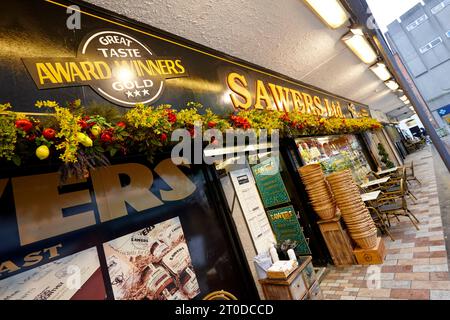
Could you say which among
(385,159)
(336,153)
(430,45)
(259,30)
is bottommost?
(385,159)

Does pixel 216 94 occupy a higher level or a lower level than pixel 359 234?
higher

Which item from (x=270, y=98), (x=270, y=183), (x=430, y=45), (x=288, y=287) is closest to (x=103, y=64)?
(x=270, y=183)

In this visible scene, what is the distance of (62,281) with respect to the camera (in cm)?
201

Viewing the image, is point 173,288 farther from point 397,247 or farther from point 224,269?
point 397,247

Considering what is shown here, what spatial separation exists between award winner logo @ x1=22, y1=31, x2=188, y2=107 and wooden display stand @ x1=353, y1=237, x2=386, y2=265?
412 centimetres


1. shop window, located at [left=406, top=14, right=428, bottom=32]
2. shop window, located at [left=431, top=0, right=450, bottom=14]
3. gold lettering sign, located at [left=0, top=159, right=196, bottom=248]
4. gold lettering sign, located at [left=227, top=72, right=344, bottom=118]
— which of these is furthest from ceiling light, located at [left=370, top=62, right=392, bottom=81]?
shop window, located at [left=406, top=14, right=428, bottom=32]

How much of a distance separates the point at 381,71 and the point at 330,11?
5.71m

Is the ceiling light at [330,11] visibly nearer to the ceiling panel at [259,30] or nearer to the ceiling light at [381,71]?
the ceiling panel at [259,30]

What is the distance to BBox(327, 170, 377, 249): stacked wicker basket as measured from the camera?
163 inches

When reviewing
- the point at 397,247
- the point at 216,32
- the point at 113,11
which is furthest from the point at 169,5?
the point at 397,247

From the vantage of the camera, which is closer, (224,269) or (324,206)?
(224,269)

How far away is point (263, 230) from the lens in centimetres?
413

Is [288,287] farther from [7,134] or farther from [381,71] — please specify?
[381,71]

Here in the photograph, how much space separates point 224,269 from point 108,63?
9.29 feet
